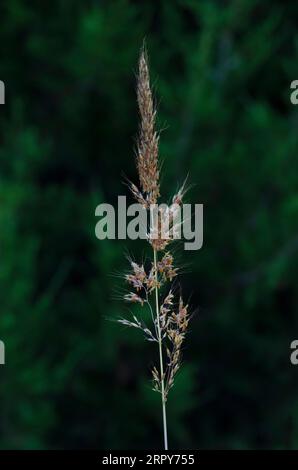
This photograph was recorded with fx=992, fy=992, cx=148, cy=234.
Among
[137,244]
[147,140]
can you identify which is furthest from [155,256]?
[137,244]

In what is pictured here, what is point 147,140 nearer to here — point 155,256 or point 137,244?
point 155,256

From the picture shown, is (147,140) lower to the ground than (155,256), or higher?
higher

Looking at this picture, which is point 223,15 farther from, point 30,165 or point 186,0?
point 30,165

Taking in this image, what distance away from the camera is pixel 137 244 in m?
8.46

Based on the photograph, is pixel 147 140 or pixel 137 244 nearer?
pixel 147 140

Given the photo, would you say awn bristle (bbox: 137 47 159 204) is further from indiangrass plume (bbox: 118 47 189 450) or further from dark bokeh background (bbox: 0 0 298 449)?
dark bokeh background (bbox: 0 0 298 449)

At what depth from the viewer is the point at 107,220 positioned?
7867mm

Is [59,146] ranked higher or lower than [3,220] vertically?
higher

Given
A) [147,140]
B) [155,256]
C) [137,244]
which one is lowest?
[155,256]

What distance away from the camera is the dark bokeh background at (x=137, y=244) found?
8.09 metres

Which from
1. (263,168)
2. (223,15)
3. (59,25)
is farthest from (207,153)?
(59,25)

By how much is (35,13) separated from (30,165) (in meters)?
1.42

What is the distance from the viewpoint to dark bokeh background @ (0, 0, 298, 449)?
8094 millimetres

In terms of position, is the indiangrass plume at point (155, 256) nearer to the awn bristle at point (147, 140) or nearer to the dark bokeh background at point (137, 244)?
the awn bristle at point (147, 140)
